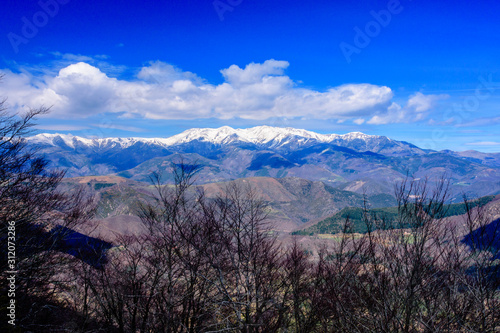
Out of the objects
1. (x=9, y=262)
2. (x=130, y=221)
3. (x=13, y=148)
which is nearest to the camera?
(x=9, y=262)

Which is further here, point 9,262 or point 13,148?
point 13,148

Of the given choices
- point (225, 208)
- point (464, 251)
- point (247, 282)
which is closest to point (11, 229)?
point (225, 208)

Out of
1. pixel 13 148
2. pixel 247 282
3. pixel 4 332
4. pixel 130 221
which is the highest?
pixel 13 148

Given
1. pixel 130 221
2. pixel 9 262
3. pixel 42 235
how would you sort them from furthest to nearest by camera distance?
pixel 130 221
pixel 42 235
pixel 9 262

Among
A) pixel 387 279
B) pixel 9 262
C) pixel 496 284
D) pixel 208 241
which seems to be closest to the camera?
pixel 496 284

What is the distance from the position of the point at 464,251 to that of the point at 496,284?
277 cm

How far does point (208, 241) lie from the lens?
11.1 meters

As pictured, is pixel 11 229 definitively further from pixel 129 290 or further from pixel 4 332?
pixel 129 290

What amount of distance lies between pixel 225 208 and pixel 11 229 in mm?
8850

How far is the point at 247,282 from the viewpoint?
10.8 m

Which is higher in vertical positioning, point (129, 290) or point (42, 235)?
point (42, 235)

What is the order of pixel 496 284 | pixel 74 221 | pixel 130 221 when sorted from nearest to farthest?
1. pixel 496 284
2. pixel 74 221
3. pixel 130 221

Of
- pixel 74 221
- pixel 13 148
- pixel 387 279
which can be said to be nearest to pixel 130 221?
pixel 74 221

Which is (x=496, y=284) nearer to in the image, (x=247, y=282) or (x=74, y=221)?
(x=247, y=282)
